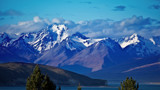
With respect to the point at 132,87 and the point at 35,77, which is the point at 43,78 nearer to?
the point at 35,77

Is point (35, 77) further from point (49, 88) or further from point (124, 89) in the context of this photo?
point (124, 89)

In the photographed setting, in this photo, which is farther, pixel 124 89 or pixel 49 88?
pixel 124 89

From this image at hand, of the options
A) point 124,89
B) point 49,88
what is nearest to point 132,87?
point 124,89

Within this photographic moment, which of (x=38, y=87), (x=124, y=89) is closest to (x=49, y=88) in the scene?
(x=38, y=87)

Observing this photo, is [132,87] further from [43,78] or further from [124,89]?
[43,78]

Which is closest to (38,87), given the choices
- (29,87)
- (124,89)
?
(29,87)

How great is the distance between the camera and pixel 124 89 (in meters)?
89.1

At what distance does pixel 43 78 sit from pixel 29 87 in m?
3.61

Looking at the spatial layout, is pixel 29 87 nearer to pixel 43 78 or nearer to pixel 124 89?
pixel 43 78

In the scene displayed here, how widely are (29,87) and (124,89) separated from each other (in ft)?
77.0

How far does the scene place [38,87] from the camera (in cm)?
8031

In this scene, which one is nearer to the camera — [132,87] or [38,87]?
[38,87]

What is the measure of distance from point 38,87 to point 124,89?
21681 mm

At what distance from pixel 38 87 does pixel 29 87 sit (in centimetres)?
197
